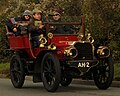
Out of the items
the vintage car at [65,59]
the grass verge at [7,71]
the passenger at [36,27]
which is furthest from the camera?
the grass verge at [7,71]

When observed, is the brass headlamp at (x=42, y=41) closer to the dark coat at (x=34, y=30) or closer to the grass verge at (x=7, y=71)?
the dark coat at (x=34, y=30)

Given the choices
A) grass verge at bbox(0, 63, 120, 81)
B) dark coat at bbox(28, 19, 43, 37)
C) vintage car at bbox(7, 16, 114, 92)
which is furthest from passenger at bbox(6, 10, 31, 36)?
grass verge at bbox(0, 63, 120, 81)

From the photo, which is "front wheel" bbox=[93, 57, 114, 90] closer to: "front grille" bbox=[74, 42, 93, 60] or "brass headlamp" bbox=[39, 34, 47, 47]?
"front grille" bbox=[74, 42, 93, 60]

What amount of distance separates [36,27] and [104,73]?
7.21 feet

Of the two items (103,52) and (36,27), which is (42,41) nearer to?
(36,27)

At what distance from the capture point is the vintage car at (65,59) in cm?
1130

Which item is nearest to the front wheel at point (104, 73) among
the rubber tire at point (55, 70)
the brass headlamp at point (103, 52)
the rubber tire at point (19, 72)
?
the brass headlamp at point (103, 52)

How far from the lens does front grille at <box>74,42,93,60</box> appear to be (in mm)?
11516

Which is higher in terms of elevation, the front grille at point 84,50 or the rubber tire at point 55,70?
the front grille at point 84,50

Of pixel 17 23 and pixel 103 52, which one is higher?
pixel 17 23

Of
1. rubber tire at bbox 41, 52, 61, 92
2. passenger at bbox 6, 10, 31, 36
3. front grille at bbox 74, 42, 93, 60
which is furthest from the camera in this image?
passenger at bbox 6, 10, 31, 36

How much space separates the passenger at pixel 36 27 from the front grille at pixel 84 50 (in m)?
1.29

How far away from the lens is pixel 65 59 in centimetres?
1142

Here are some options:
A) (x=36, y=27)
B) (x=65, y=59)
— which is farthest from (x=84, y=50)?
(x=36, y=27)
